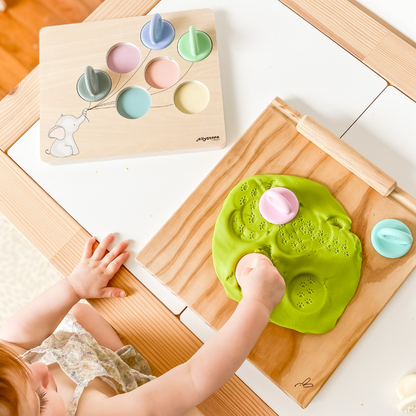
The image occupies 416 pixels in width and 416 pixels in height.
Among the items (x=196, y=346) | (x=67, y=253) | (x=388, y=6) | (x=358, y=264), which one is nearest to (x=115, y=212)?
(x=67, y=253)

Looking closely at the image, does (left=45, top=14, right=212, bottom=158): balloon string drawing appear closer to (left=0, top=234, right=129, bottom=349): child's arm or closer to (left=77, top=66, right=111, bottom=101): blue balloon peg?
(left=77, top=66, right=111, bottom=101): blue balloon peg

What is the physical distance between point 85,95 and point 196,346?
0.42 m

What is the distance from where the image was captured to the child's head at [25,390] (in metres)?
0.45

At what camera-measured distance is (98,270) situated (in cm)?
58

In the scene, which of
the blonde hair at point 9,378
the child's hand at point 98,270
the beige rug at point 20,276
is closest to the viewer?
the blonde hair at point 9,378

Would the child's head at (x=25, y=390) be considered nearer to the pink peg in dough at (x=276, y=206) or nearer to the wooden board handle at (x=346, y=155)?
the pink peg in dough at (x=276, y=206)

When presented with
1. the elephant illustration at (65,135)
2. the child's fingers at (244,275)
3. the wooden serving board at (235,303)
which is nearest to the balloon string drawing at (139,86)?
the elephant illustration at (65,135)

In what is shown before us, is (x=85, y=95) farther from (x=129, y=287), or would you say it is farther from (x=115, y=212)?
(x=129, y=287)

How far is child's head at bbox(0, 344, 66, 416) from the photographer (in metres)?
0.45

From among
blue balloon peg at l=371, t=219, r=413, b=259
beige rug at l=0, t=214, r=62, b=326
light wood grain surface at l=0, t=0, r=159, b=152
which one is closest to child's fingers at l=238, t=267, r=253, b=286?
blue balloon peg at l=371, t=219, r=413, b=259

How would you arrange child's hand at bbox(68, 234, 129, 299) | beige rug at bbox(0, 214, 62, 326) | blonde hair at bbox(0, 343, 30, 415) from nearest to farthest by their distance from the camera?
A: blonde hair at bbox(0, 343, 30, 415)
child's hand at bbox(68, 234, 129, 299)
beige rug at bbox(0, 214, 62, 326)

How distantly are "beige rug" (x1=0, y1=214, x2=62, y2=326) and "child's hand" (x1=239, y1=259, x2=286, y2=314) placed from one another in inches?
25.1

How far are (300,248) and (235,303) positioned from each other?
0.12m

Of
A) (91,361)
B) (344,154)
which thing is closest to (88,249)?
(91,361)
